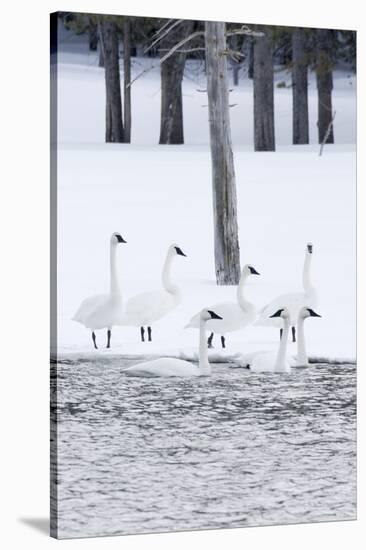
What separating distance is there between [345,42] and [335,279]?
1610mm

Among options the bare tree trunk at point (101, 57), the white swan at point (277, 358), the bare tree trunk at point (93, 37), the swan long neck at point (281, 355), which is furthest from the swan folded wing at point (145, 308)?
the bare tree trunk at point (93, 37)

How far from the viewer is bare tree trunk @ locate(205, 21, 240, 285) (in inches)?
403

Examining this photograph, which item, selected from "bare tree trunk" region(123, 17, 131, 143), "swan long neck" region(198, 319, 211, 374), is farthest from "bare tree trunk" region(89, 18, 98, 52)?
"swan long neck" region(198, 319, 211, 374)

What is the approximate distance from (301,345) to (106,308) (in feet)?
4.66

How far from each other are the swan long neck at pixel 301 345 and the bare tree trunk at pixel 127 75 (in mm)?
1680

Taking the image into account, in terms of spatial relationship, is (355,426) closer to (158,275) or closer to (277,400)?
(277,400)

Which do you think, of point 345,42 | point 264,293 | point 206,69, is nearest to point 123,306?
point 264,293

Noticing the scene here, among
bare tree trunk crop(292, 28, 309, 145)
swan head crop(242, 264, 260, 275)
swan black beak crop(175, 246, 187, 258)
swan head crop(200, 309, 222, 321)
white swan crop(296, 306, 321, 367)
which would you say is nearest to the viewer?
swan black beak crop(175, 246, 187, 258)

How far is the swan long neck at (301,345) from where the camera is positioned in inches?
409

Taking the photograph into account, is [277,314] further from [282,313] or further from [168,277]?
[168,277]

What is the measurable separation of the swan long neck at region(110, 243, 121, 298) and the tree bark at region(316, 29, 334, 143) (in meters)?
1.76

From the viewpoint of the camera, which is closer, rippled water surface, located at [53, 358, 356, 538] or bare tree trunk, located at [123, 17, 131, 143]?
rippled water surface, located at [53, 358, 356, 538]

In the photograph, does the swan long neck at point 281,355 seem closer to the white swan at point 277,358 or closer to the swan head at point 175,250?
the white swan at point 277,358

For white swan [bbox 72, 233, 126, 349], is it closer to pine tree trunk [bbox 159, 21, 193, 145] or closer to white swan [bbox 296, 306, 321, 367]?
pine tree trunk [bbox 159, 21, 193, 145]
